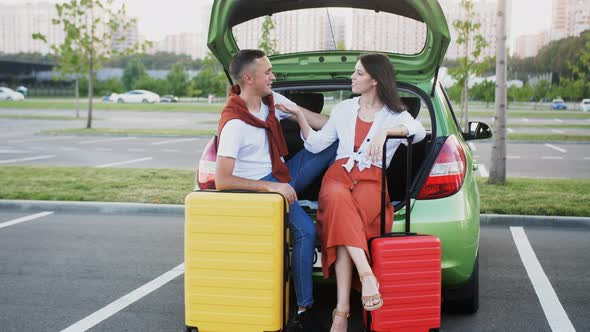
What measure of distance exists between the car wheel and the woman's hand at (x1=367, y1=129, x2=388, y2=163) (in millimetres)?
903

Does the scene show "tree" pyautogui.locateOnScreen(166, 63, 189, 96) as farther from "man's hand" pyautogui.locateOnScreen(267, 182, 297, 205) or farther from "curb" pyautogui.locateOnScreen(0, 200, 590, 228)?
"man's hand" pyautogui.locateOnScreen(267, 182, 297, 205)

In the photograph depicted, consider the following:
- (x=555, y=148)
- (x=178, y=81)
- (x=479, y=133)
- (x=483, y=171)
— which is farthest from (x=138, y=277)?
(x=178, y=81)

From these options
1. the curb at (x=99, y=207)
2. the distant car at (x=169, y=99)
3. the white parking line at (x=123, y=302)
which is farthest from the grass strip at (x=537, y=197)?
the distant car at (x=169, y=99)

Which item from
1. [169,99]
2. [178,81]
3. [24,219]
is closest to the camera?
[24,219]

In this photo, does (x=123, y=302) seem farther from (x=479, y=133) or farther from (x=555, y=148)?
(x=555, y=148)

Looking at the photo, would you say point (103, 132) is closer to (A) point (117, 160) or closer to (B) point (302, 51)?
(A) point (117, 160)

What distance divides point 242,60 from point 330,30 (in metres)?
1.20

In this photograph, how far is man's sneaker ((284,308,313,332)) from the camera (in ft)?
11.8

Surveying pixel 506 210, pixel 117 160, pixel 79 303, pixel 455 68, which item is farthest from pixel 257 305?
pixel 455 68

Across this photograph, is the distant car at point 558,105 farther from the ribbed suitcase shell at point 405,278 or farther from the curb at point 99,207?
the ribbed suitcase shell at point 405,278

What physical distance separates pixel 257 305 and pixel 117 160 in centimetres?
1151

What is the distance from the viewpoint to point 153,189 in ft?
30.0

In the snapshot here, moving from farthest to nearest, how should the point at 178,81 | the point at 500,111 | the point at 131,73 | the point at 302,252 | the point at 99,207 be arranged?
the point at 131,73 → the point at 178,81 → the point at 500,111 → the point at 99,207 → the point at 302,252

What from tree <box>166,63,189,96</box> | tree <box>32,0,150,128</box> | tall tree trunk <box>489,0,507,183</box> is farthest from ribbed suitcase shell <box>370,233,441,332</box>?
tree <box>166,63,189,96</box>
